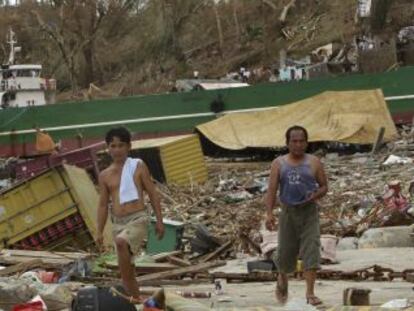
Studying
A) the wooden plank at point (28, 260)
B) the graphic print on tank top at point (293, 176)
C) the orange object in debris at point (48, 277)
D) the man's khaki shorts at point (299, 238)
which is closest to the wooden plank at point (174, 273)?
the orange object in debris at point (48, 277)

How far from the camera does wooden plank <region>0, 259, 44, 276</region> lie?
9.15 metres

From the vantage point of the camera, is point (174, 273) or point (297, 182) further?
point (174, 273)

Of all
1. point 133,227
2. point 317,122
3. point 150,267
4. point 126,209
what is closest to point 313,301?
point 133,227

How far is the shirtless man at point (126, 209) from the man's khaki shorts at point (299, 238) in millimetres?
1010

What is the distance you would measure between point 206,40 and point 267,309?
4343cm

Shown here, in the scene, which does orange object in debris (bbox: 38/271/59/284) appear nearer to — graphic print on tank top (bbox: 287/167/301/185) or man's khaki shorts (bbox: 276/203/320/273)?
man's khaki shorts (bbox: 276/203/320/273)

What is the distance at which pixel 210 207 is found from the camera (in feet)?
55.9

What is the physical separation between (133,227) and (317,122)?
16974 millimetres

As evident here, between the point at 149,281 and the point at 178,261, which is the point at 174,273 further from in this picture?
the point at 178,261

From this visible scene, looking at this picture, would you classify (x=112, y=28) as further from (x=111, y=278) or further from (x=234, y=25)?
(x=111, y=278)

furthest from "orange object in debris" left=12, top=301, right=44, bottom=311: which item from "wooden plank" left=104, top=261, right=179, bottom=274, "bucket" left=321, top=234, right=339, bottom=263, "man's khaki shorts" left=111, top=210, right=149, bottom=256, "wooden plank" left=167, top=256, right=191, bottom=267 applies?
"bucket" left=321, top=234, right=339, bottom=263

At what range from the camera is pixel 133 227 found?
6438 mm

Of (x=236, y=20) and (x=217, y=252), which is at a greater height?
(x=236, y=20)

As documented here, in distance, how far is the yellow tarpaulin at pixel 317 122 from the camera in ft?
73.0
